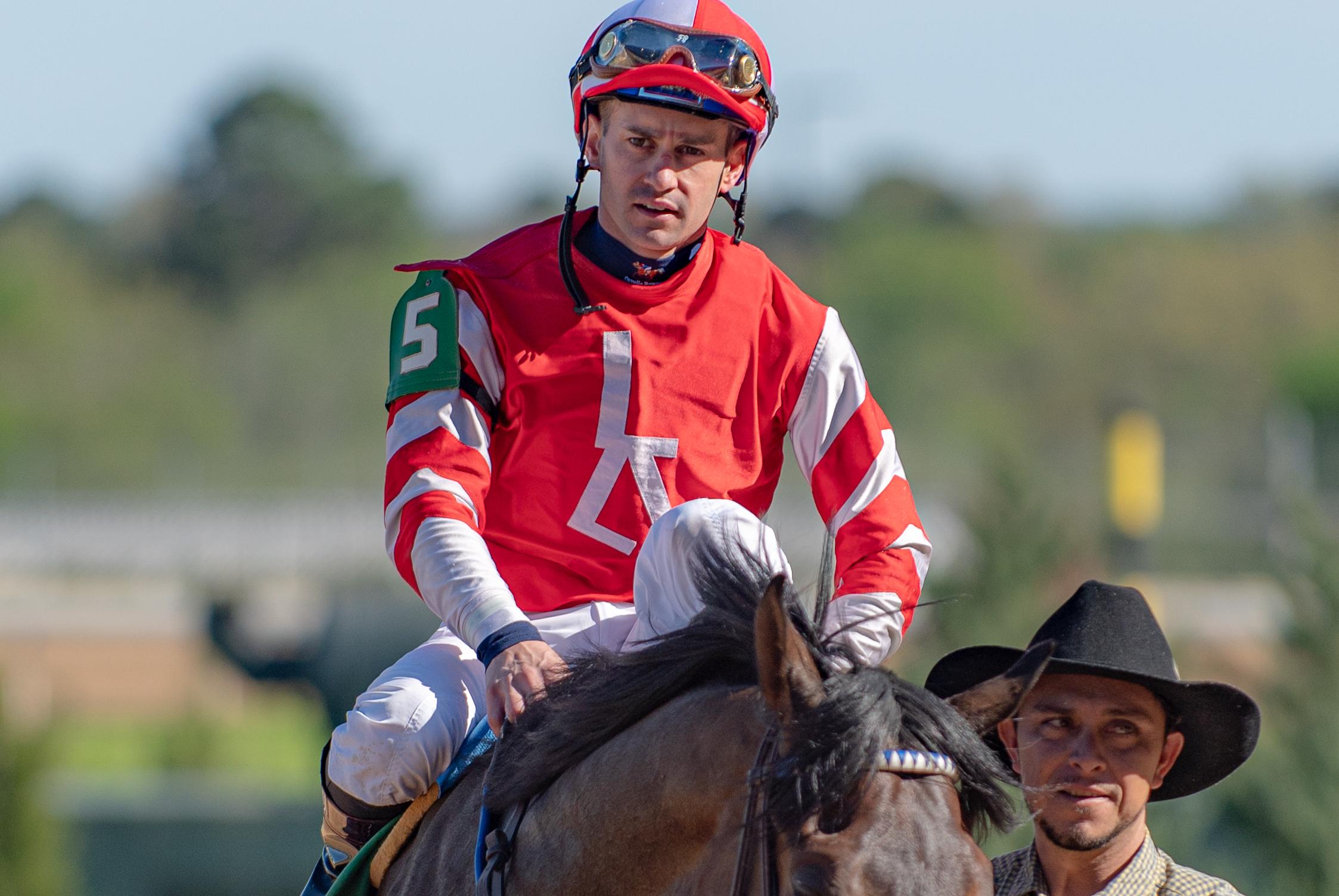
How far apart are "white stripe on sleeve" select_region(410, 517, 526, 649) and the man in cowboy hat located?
2.89 ft

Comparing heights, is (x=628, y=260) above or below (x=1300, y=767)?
above

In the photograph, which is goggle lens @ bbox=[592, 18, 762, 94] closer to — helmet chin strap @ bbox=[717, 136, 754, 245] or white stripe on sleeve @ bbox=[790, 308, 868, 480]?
helmet chin strap @ bbox=[717, 136, 754, 245]

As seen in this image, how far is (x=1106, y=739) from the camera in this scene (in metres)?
3.29

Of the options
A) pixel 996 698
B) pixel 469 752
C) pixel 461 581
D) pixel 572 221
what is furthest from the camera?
pixel 572 221

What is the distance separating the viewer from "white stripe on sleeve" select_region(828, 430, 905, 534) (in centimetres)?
299

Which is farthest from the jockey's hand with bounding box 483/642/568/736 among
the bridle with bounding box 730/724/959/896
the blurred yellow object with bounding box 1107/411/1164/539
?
the blurred yellow object with bounding box 1107/411/1164/539

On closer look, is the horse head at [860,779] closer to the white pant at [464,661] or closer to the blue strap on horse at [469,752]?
the white pant at [464,661]

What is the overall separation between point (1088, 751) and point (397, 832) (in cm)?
124

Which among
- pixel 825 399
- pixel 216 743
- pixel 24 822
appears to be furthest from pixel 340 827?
pixel 216 743

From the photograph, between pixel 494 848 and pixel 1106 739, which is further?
pixel 1106 739

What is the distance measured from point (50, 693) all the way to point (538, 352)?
24.8 m

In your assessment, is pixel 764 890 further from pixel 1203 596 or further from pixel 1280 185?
pixel 1280 185

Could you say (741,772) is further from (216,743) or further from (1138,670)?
(216,743)

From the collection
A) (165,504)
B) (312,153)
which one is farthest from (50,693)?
(312,153)
